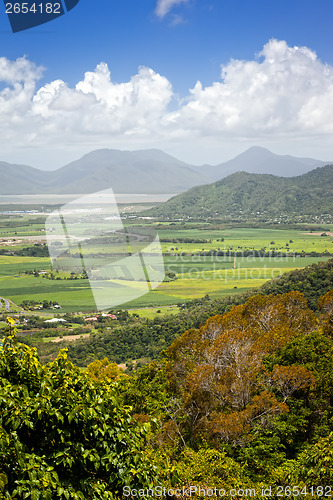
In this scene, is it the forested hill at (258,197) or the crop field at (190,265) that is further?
the forested hill at (258,197)

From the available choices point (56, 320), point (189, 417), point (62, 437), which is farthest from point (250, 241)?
point (62, 437)

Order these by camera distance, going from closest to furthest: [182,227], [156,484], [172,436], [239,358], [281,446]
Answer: [156,484]
[281,446]
[172,436]
[239,358]
[182,227]

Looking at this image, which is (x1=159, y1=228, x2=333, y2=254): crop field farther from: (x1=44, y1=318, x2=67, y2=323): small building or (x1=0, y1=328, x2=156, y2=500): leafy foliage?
(x1=0, y1=328, x2=156, y2=500): leafy foliage

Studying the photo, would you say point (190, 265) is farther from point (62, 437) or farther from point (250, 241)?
point (62, 437)

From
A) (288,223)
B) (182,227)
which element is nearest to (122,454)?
(182,227)

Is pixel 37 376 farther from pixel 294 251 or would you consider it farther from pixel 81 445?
pixel 294 251

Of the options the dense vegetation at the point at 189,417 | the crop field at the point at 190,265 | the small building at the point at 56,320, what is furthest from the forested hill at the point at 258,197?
the dense vegetation at the point at 189,417

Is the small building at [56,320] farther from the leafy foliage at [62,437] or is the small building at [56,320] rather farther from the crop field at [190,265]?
the leafy foliage at [62,437]
